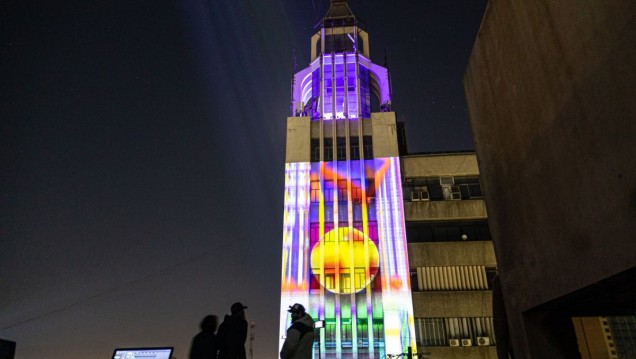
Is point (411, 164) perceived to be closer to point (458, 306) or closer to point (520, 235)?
point (458, 306)

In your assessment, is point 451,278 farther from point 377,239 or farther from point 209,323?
point 209,323

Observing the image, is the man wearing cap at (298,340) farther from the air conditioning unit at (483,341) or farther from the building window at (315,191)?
the building window at (315,191)

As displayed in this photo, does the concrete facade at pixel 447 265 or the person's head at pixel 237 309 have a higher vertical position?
the concrete facade at pixel 447 265

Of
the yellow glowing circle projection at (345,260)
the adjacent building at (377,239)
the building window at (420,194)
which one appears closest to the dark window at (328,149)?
the adjacent building at (377,239)

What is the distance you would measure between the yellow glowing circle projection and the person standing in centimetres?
1891

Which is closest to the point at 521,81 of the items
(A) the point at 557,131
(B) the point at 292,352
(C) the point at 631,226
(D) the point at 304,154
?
(A) the point at 557,131

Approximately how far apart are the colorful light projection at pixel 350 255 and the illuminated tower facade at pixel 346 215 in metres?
0.06

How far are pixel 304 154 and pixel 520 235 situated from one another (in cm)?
2224

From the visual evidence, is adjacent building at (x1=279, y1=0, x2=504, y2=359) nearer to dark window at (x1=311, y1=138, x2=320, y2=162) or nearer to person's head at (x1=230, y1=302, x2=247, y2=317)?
dark window at (x1=311, y1=138, x2=320, y2=162)

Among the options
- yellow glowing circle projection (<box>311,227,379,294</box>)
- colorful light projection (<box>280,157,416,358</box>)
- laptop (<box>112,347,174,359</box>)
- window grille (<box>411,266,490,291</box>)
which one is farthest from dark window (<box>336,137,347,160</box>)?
laptop (<box>112,347,174,359</box>)

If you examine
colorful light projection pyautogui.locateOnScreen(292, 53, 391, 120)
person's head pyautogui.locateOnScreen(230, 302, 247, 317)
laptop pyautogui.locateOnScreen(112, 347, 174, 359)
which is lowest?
laptop pyautogui.locateOnScreen(112, 347, 174, 359)

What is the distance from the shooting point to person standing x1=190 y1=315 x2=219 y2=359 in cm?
634

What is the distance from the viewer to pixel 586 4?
4820 millimetres

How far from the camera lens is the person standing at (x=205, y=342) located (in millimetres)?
6340
